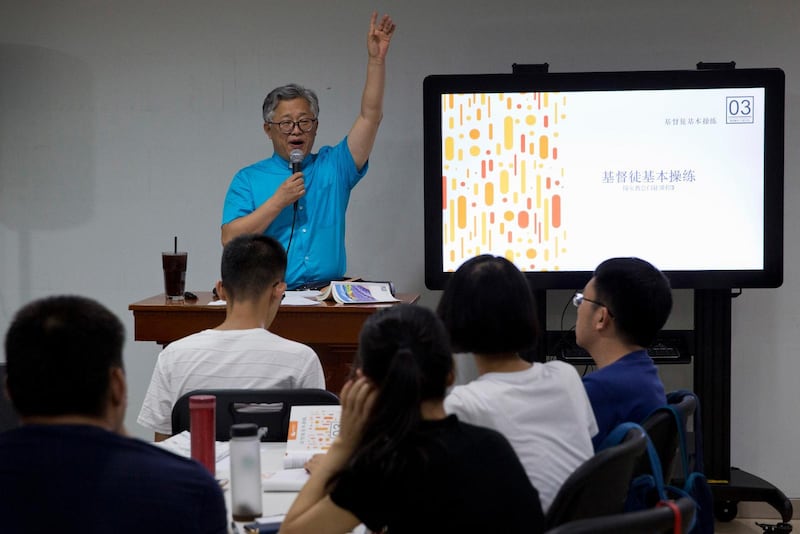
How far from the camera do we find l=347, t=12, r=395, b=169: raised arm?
12.4ft

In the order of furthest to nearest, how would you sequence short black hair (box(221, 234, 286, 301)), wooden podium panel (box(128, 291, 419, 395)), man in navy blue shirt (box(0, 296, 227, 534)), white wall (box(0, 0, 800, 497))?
white wall (box(0, 0, 800, 497)), wooden podium panel (box(128, 291, 419, 395)), short black hair (box(221, 234, 286, 301)), man in navy blue shirt (box(0, 296, 227, 534))

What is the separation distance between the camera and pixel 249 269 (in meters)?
2.61

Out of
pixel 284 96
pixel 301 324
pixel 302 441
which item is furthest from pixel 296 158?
pixel 302 441

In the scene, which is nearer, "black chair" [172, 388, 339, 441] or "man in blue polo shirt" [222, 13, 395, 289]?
"black chair" [172, 388, 339, 441]

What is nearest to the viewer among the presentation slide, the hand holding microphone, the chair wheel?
the hand holding microphone

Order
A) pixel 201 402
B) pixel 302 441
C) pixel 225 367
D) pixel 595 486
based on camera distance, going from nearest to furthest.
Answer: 1. pixel 595 486
2. pixel 201 402
3. pixel 302 441
4. pixel 225 367

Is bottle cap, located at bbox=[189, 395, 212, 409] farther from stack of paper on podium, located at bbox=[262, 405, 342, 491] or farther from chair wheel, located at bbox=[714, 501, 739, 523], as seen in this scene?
chair wheel, located at bbox=[714, 501, 739, 523]

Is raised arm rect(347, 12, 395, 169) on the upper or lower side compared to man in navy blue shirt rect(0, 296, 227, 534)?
upper

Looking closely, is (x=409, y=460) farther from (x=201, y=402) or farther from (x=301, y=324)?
(x=301, y=324)

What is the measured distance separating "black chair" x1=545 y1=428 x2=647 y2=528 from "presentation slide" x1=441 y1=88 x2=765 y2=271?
233cm

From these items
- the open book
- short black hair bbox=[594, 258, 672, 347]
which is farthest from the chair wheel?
short black hair bbox=[594, 258, 672, 347]

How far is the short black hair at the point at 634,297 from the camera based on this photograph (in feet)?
7.96

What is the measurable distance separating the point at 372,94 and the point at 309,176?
0.40 meters

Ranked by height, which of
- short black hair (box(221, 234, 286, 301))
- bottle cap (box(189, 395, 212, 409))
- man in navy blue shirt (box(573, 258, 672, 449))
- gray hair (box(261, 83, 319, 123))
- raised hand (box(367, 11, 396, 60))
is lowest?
bottle cap (box(189, 395, 212, 409))
